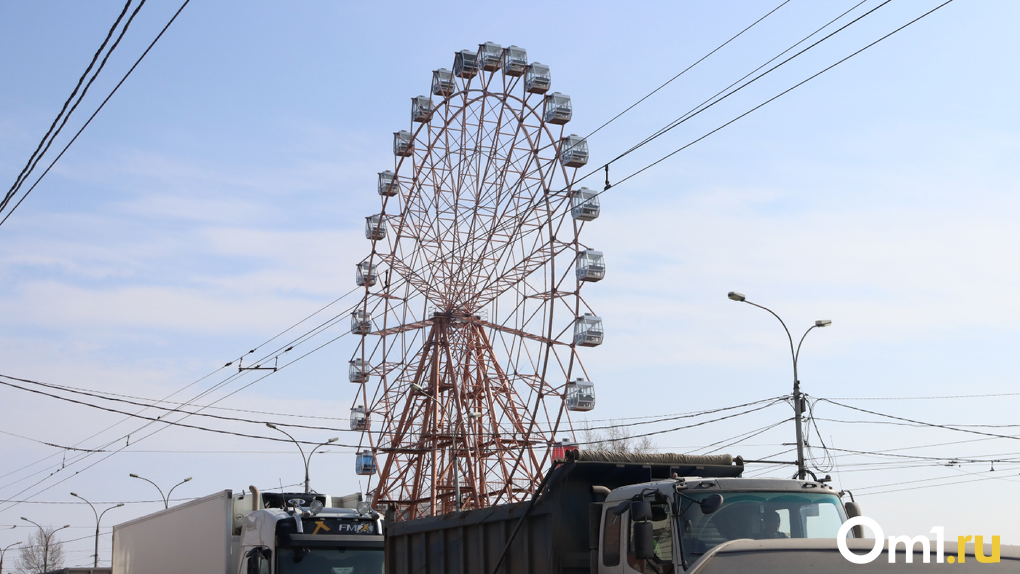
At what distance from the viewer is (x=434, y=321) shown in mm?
38156

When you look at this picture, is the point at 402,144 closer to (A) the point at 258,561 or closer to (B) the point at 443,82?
(B) the point at 443,82

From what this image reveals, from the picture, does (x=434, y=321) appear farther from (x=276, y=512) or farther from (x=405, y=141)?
(x=276, y=512)

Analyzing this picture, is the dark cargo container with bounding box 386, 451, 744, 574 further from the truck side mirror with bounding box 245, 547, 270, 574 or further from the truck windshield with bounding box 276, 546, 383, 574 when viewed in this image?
the truck side mirror with bounding box 245, 547, 270, 574

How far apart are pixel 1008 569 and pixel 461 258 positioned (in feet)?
111

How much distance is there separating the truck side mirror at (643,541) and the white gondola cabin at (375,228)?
108 ft

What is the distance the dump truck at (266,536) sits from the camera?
667 inches

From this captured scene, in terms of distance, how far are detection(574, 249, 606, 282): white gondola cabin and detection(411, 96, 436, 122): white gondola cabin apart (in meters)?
9.21

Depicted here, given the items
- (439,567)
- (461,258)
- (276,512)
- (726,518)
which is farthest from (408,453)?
(726,518)

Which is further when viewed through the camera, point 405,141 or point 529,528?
point 405,141

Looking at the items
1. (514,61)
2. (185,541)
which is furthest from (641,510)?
(514,61)

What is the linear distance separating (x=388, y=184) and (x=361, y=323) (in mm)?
5564

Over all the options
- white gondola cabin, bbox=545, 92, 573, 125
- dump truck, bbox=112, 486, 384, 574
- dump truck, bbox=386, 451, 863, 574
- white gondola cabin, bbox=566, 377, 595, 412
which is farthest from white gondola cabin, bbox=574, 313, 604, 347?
dump truck, bbox=386, 451, 863, 574

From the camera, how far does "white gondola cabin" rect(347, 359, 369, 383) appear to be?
40.6m

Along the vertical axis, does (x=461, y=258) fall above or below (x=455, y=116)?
below
